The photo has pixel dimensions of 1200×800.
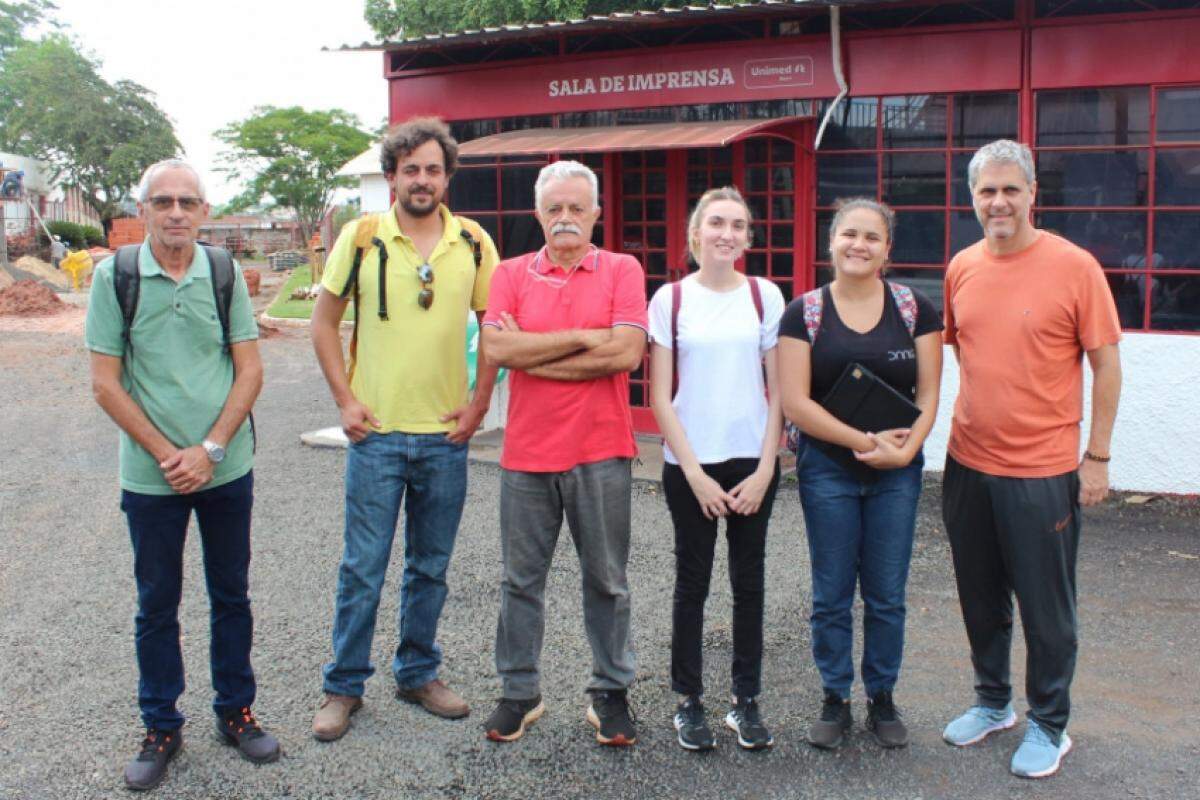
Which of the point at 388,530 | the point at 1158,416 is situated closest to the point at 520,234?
the point at 1158,416

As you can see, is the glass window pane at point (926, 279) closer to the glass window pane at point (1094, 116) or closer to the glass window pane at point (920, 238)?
the glass window pane at point (920, 238)

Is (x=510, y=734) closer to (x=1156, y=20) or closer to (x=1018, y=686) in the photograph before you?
(x=1018, y=686)

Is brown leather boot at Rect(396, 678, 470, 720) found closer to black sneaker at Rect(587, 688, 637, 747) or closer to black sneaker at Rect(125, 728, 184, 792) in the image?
black sneaker at Rect(587, 688, 637, 747)

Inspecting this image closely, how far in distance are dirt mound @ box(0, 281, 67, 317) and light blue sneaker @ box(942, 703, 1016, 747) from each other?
74.2ft

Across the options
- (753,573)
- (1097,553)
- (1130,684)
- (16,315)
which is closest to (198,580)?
(753,573)

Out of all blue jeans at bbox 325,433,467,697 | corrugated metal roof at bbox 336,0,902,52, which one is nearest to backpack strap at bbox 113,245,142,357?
blue jeans at bbox 325,433,467,697

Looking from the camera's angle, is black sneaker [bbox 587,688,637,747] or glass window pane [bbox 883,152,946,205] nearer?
black sneaker [bbox 587,688,637,747]

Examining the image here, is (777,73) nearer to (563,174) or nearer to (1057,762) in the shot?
(563,174)

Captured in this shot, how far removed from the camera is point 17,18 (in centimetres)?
6688

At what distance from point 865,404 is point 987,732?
4.08ft

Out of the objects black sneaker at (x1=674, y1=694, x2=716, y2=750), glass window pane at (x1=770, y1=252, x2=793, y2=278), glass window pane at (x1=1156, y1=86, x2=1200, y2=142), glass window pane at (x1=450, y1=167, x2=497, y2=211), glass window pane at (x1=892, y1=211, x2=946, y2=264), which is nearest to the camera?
black sneaker at (x1=674, y1=694, x2=716, y2=750)

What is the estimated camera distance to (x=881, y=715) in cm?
389

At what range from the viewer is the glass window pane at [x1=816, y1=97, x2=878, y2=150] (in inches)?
316

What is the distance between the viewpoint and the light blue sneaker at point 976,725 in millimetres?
3900
